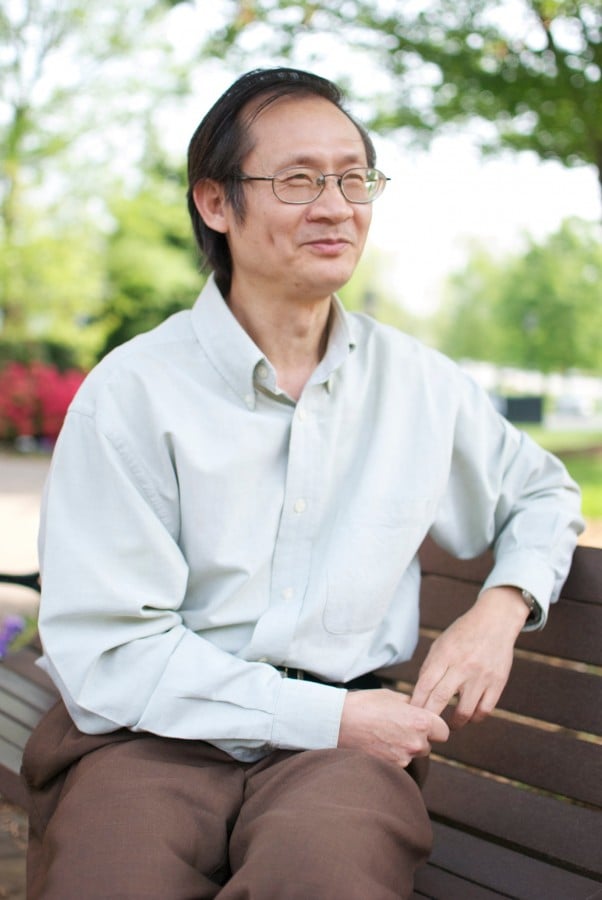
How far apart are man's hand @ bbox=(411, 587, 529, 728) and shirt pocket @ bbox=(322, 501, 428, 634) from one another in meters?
0.15

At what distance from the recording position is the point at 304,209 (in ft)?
7.21

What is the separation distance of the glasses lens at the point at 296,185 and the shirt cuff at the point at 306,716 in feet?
3.11

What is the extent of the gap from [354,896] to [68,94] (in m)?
20.1

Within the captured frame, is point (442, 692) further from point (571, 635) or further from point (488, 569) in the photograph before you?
point (488, 569)

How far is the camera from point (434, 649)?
7.27 ft

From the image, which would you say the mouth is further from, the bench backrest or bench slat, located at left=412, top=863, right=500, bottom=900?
bench slat, located at left=412, top=863, right=500, bottom=900

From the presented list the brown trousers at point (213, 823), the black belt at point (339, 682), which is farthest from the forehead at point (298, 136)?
the brown trousers at point (213, 823)

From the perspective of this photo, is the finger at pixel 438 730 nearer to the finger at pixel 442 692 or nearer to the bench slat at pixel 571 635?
the finger at pixel 442 692

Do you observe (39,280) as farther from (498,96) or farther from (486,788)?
(486,788)

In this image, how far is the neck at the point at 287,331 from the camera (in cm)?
235

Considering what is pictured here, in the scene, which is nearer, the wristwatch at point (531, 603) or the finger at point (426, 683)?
the finger at point (426, 683)

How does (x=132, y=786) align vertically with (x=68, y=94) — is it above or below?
below

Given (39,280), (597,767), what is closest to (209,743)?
(597,767)

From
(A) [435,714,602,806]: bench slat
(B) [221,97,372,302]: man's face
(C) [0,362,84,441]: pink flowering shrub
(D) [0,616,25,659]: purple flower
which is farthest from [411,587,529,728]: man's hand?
(C) [0,362,84,441]: pink flowering shrub
